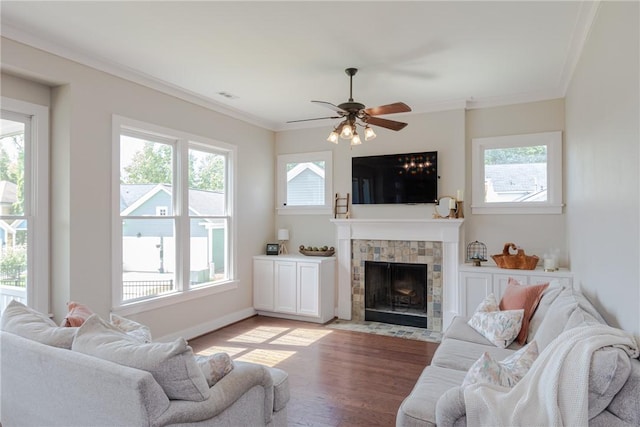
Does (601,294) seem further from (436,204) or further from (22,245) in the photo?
(22,245)

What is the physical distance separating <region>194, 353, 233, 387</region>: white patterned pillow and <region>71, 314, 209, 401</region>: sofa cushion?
0.13 m

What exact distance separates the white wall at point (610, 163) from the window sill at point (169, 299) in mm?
3965

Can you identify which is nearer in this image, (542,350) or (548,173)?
(542,350)

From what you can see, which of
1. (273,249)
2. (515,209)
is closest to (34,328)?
(273,249)

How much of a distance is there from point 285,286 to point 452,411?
3876mm

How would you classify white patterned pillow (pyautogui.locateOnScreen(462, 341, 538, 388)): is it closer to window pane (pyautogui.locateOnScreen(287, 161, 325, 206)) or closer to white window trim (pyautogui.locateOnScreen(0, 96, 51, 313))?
white window trim (pyautogui.locateOnScreen(0, 96, 51, 313))

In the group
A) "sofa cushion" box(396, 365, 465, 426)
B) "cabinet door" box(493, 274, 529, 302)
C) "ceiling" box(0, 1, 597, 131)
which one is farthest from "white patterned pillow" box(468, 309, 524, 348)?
"ceiling" box(0, 1, 597, 131)

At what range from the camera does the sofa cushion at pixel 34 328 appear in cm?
199

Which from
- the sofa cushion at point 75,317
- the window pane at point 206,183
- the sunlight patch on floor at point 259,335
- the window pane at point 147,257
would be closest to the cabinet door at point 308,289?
the sunlight patch on floor at point 259,335

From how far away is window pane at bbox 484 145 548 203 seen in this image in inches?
183

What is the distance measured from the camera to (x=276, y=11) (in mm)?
2709

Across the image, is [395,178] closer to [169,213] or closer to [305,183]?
[305,183]

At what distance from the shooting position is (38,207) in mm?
3377

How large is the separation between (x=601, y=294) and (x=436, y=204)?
98.2 inches
